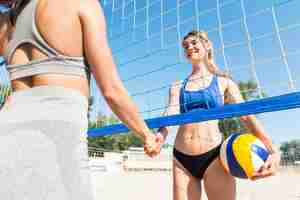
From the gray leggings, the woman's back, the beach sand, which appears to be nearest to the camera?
the gray leggings

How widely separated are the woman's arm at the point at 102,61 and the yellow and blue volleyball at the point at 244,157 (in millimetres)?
1310

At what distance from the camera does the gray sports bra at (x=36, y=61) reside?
119 cm

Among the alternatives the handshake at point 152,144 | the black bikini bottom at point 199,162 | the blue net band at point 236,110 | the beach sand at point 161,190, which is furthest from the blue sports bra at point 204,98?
the beach sand at point 161,190

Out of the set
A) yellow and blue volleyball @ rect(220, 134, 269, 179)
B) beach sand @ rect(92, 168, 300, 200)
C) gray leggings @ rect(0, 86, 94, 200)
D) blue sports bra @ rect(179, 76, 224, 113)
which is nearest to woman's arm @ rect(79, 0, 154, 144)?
gray leggings @ rect(0, 86, 94, 200)

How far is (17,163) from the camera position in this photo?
1.00 meters

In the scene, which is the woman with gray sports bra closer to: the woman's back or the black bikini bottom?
the woman's back

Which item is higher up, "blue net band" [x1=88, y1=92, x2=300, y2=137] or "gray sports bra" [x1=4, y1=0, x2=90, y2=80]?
"gray sports bra" [x1=4, y1=0, x2=90, y2=80]

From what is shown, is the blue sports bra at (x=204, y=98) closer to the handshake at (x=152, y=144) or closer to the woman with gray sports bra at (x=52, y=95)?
the handshake at (x=152, y=144)

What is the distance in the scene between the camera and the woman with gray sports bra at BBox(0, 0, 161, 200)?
3.29 ft

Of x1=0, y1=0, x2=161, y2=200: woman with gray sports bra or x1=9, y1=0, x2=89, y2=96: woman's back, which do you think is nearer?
x1=0, y1=0, x2=161, y2=200: woman with gray sports bra

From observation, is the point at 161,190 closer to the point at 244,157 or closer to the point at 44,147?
the point at 244,157

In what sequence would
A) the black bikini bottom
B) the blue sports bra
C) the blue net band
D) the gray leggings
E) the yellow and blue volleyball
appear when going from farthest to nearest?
the blue sports bra
the black bikini bottom
the yellow and blue volleyball
the blue net band
the gray leggings

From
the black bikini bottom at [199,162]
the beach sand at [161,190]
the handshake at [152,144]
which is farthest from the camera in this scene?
the beach sand at [161,190]

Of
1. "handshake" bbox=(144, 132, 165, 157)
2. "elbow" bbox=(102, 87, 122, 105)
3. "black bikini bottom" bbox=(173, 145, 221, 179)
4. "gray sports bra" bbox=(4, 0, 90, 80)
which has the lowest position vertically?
"black bikini bottom" bbox=(173, 145, 221, 179)
